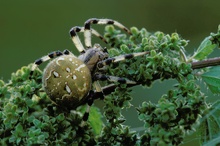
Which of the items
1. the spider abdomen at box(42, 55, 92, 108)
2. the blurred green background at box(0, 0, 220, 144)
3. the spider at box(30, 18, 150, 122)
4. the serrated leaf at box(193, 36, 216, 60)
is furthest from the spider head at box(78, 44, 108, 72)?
the blurred green background at box(0, 0, 220, 144)

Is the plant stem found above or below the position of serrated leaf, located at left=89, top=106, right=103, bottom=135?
below

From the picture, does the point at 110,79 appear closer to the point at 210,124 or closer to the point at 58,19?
the point at 210,124

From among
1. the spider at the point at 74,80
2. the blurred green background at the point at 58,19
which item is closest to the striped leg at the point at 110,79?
the spider at the point at 74,80

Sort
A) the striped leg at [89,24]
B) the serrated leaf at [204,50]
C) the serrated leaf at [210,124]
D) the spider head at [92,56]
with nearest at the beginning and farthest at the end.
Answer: the serrated leaf at [210,124] → the serrated leaf at [204,50] → the spider head at [92,56] → the striped leg at [89,24]

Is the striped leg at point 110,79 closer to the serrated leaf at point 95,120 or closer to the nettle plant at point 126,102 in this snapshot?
the nettle plant at point 126,102

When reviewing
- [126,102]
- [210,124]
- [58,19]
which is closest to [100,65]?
[126,102]

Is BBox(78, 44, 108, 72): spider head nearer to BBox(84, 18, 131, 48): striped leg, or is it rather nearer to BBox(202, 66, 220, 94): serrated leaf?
BBox(84, 18, 131, 48): striped leg

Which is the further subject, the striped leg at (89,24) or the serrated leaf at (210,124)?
the striped leg at (89,24)

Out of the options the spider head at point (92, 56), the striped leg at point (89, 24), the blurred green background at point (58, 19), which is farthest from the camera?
the blurred green background at point (58, 19)
